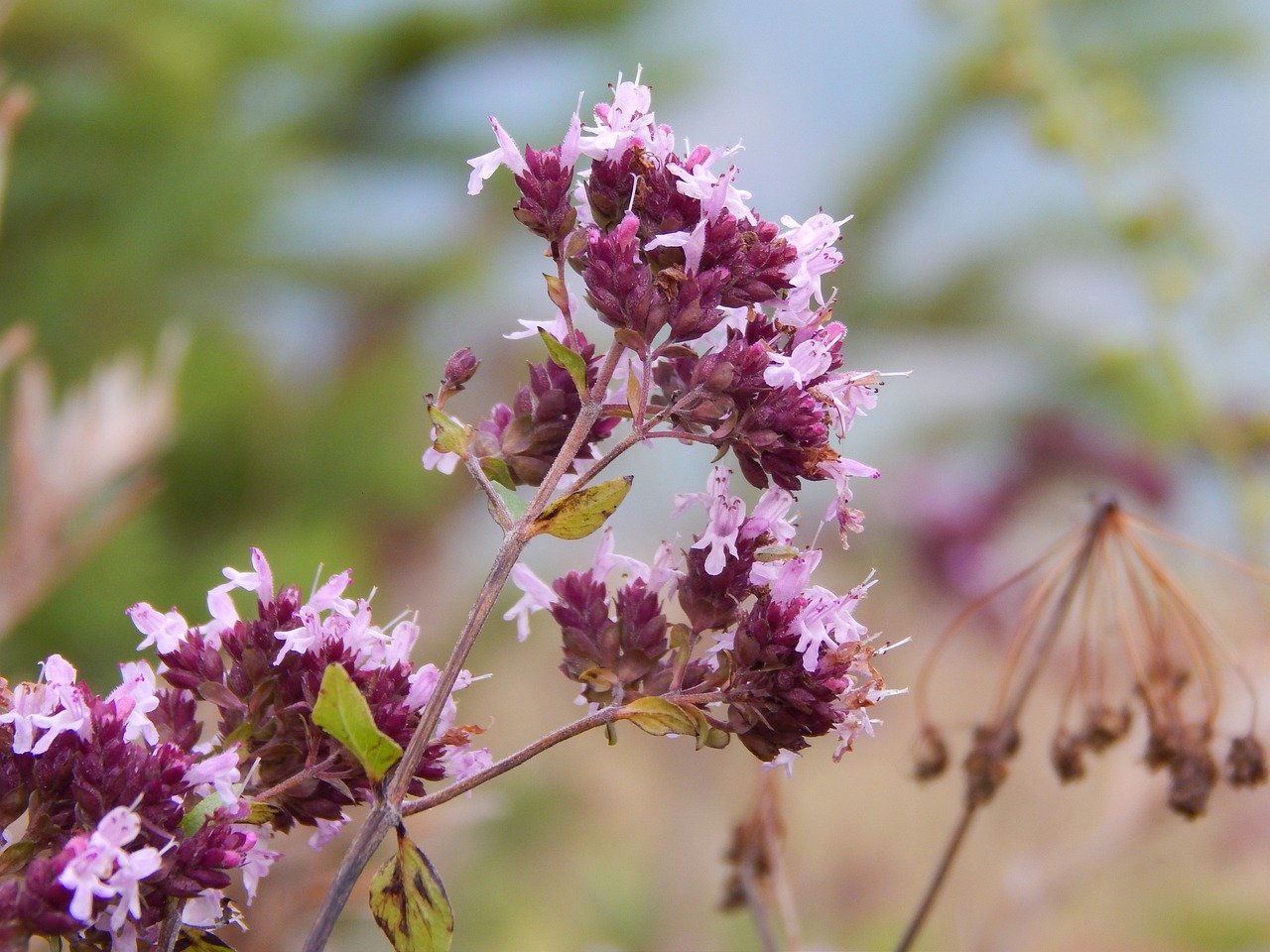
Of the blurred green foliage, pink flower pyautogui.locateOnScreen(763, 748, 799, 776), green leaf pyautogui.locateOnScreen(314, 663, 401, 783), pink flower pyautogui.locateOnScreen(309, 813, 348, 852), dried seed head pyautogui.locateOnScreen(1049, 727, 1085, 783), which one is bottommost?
pink flower pyautogui.locateOnScreen(309, 813, 348, 852)

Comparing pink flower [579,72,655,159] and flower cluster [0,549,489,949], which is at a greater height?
pink flower [579,72,655,159]

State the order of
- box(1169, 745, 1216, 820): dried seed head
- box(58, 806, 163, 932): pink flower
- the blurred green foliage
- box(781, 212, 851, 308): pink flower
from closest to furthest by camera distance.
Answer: box(58, 806, 163, 932): pink flower, box(781, 212, 851, 308): pink flower, box(1169, 745, 1216, 820): dried seed head, the blurred green foliage

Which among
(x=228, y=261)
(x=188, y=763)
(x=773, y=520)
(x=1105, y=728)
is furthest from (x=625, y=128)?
(x=228, y=261)

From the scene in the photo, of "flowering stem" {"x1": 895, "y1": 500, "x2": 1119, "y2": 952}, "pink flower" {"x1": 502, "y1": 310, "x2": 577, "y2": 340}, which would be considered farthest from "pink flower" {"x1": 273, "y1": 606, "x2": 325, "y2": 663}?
"flowering stem" {"x1": 895, "y1": 500, "x2": 1119, "y2": 952}

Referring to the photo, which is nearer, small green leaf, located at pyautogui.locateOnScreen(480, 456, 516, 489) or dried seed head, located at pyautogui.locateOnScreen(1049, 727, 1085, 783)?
small green leaf, located at pyautogui.locateOnScreen(480, 456, 516, 489)

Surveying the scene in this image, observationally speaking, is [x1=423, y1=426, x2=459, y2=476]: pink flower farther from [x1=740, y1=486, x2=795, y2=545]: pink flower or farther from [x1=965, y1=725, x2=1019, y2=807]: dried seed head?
[x1=965, y1=725, x2=1019, y2=807]: dried seed head

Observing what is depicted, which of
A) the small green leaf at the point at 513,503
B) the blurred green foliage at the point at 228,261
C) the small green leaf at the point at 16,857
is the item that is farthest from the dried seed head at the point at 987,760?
the blurred green foliage at the point at 228,261

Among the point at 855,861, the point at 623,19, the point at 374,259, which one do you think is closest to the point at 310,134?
the point at 374,259

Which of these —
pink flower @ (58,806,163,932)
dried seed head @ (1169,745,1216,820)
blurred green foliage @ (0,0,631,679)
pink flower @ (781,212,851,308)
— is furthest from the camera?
blurred green foliage @ (0,0,631,679)
